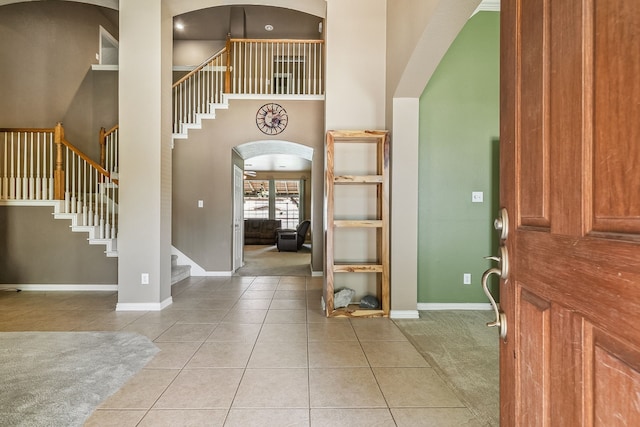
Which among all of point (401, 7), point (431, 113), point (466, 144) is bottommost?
point (466, 144)

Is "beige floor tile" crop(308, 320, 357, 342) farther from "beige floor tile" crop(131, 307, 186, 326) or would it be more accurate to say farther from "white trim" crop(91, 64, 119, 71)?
"white trim" crop(91, 64, 119, 71)

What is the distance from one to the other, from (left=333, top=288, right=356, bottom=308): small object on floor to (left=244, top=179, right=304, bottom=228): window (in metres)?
9.48

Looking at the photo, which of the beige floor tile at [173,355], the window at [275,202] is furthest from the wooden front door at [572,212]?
the window at [275,202]

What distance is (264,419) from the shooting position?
1735 millimetres

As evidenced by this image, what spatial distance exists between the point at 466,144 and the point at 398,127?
36.6 inches

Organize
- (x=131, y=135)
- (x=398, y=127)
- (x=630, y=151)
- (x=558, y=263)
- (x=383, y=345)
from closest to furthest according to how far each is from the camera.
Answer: (x=630, y=151) < (x=558, y=263) < (x=383, y=345) < (x=398, y=127) < (x=131, y=135)

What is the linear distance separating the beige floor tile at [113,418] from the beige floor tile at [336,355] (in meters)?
1.12

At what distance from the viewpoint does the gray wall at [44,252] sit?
15.2 ft

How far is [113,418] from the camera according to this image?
1755mm

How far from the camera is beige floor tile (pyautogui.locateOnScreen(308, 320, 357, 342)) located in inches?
113

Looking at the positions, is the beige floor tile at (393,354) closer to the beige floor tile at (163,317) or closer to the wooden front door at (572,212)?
the wooden front door at (572,212)

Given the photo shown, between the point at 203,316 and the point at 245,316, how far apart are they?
18.2 inches

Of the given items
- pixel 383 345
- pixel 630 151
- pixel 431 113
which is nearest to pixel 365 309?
pixel 383 345

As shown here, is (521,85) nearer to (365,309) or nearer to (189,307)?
(365,309)
